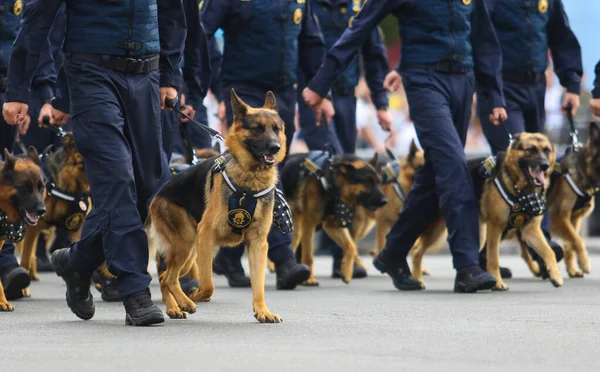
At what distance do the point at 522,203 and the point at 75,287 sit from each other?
12.3 feet

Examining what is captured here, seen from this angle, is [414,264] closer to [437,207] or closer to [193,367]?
[437,207]

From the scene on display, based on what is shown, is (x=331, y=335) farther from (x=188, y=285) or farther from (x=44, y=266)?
(x=44, y=266)

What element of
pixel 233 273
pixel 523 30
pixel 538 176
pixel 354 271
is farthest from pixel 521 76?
pixel 233 273

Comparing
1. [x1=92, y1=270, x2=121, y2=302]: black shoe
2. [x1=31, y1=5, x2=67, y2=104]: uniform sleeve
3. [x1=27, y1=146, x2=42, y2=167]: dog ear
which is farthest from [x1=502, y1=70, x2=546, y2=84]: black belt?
[x1=27, y1=146, x2=42, y2=167]: dog ear

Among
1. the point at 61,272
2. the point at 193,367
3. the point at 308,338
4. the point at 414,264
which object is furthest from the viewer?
the point at 414,264

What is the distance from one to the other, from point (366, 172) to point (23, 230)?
3.53 m

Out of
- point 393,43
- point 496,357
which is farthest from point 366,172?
point 393,43

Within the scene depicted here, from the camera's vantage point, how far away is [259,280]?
659cm

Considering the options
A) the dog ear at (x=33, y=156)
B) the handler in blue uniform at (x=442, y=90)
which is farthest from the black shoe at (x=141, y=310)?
the handler in blue uniform at (x=442, y=90)

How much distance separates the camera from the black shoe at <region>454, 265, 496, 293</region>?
8531 mm

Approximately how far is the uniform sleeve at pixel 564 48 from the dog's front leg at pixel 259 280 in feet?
14.5

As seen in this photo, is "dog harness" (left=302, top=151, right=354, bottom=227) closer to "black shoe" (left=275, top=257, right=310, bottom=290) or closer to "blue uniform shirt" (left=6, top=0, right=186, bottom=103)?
"black shoe" (left=275, top=257, right=310, bottom=290)

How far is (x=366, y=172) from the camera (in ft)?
34.4

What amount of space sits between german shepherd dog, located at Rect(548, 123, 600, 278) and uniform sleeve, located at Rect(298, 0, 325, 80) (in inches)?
89.8
